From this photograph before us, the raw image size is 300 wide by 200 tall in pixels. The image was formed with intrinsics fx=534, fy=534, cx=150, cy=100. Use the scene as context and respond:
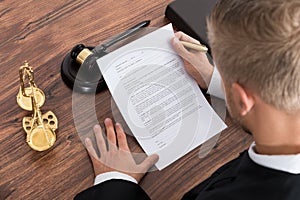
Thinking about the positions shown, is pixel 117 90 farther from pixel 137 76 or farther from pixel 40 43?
pixel 40 43

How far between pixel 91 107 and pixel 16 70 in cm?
20

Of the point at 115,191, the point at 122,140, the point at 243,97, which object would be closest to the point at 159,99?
the point at 122,140

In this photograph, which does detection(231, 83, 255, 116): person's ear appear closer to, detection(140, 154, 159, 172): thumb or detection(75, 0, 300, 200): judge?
detection(75, 0, 300, 200): judge

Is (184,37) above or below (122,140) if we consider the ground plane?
above

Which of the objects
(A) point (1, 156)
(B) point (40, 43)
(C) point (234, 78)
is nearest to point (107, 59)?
(B) point (40, 43)

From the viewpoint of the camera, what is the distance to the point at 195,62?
1.23 metres

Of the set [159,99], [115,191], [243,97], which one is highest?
[243,97]

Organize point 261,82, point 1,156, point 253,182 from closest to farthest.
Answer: point 261,82, point 253,182, point 1,156

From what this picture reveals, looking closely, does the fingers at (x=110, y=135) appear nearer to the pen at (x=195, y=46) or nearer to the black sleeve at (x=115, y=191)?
the black sleeve at (x=115, y=191)

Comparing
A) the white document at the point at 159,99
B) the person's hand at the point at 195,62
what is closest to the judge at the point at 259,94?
the white document at the point at 159,99

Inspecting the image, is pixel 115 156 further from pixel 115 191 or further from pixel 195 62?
pixel 195 62

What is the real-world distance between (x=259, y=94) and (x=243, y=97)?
1.2 inches

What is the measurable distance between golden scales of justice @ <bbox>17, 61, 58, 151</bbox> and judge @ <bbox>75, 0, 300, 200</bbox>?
15 cm

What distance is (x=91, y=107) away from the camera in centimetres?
119
